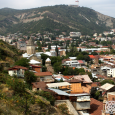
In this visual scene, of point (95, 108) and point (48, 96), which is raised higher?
point (48, 96)

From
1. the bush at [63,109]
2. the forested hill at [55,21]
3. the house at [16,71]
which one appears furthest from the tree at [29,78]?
the forested hill at [55,21]

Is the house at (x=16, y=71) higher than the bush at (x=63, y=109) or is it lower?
higher

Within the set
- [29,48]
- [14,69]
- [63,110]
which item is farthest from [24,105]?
[29,48]

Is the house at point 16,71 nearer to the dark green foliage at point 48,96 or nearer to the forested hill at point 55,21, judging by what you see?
the dark green foliage at point 48,96

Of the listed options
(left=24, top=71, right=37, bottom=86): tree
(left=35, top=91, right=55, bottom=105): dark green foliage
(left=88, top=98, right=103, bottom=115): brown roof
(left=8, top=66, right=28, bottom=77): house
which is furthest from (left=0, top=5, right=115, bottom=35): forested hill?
(left=35, top=91, right=55, bottom=105): dark green foliage

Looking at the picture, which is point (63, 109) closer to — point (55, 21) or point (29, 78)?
point (29, 78)

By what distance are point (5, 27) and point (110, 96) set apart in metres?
122

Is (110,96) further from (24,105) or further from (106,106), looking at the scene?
(24,105)

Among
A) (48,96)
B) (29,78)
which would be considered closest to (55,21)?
(29,78)

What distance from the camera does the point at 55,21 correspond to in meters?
125

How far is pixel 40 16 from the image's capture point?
422 ft

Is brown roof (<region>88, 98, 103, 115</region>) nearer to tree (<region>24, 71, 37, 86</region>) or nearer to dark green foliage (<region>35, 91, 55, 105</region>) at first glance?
dark green foliage (<region>35, 91, 55, 105</region>)

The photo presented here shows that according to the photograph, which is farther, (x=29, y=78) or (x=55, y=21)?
(x=55, y=21)

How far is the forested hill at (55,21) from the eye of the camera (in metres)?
110
